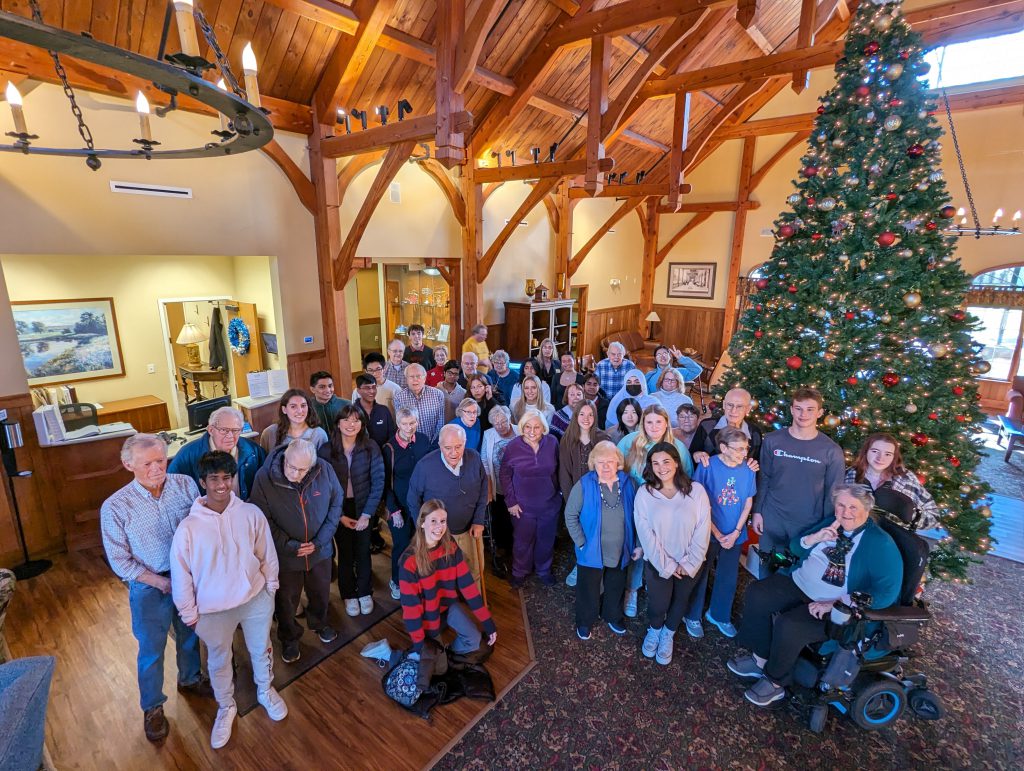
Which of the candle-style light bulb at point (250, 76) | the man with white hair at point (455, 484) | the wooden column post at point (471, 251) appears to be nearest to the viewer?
the candle-style light bulb at point (250, 76)

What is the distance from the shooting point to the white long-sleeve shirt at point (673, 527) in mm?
3043

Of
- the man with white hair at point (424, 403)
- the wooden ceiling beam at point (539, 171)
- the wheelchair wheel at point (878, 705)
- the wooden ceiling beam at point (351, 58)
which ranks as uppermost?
the wooden ceiling beam at point (351, 58)

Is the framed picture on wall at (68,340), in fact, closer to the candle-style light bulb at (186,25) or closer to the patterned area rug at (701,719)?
the candle-style light bulb at (186,25)

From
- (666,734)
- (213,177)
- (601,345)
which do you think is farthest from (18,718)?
(601,345)

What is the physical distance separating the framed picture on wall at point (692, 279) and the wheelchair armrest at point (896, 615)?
11.2 meters

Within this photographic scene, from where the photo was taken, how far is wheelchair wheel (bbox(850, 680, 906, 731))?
2.70m

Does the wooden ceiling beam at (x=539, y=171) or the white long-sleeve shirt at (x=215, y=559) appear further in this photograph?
the wooden ceiling beam at (x=539, y=171)

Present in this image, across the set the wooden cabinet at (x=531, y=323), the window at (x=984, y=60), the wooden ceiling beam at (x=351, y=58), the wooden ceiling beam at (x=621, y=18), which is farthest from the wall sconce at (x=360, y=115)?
the window at (x=984, y=60)

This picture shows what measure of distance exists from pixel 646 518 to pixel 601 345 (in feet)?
31.0

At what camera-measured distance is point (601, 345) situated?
12297mm

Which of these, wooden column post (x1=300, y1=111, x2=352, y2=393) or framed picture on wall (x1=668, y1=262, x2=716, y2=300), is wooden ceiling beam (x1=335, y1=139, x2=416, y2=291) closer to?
wooden column post (x1=300, y1=111, x2=352, y2=393)

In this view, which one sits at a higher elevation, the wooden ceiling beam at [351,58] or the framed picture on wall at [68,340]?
A: the wooden ceiling beam at [351,58]

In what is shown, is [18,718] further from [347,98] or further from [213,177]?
[347,98]

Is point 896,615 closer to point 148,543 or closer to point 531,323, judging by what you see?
point 148,543
